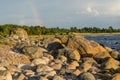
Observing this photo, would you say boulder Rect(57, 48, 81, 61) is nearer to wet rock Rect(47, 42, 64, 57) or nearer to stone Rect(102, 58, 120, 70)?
wet rock Rect(47, 42, 64, 57)

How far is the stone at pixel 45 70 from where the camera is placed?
22453 millimetres

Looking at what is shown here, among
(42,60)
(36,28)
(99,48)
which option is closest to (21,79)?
(42,60)

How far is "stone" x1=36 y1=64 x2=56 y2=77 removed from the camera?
22.5 meters

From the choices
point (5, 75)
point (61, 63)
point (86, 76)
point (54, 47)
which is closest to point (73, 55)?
point (61, 63)

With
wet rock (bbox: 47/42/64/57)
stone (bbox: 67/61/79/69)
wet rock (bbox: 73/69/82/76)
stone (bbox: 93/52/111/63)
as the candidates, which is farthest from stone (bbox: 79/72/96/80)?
wet rock (bbox: 47/42/64/57)

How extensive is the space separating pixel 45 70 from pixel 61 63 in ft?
10.8

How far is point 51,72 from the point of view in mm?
22656

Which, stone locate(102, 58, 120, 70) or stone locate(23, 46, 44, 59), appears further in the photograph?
stone locate(23, 46, 44, 59)

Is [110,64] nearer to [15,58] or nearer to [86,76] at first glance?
[86,76]

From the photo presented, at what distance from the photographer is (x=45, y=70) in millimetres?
23453

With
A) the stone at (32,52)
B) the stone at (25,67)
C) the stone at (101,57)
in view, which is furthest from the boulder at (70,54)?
the stone at (25,67)

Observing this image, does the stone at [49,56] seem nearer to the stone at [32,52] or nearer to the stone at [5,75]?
the stone at [32,52]

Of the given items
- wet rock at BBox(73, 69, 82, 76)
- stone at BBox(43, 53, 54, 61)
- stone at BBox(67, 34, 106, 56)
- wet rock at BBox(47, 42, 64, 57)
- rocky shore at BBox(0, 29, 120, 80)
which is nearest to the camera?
rocky shore at BBox(0, 29, 120, 80)

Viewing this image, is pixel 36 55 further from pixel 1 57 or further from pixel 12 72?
pixel 12 72
